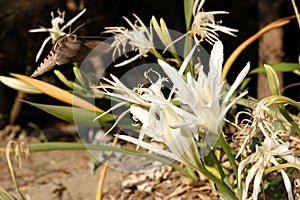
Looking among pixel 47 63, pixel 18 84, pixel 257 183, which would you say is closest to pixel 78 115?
pixel 47 63

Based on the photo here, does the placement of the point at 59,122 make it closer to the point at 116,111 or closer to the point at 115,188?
the point at 115,188

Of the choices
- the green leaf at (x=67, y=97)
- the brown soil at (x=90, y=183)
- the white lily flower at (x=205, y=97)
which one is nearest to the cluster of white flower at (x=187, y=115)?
the white lily flower at (x=205, y=97)

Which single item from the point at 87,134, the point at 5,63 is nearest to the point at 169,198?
the point at 87,134

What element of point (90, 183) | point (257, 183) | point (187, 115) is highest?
point (187, 115)

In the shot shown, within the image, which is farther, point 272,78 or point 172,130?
point 272,78

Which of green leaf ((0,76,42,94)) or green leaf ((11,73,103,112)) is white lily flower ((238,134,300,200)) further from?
green leaf ((0,76,42,94))

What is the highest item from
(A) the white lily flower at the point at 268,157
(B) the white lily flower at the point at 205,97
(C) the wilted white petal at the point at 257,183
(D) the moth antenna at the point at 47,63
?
(D) the moth antenna at the point at 47,63

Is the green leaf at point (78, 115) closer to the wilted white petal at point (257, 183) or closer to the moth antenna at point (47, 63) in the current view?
the moth antenna at point (47, 63)

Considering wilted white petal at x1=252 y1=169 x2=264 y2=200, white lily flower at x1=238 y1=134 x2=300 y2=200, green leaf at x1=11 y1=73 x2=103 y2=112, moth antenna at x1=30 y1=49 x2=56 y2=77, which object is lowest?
wilted white petal at x1=252 y1=169 x2=264 y2=200

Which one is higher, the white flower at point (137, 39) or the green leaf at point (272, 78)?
the white flower at point (137, 39)

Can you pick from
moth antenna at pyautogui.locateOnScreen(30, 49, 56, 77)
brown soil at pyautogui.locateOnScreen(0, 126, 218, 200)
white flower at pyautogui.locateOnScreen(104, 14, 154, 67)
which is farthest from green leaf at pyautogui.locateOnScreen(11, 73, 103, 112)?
brown soil at pyautogui.locateOnScreen(0, 126, 218, 200)

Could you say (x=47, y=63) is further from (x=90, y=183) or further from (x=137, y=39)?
(x=90, y=183)
